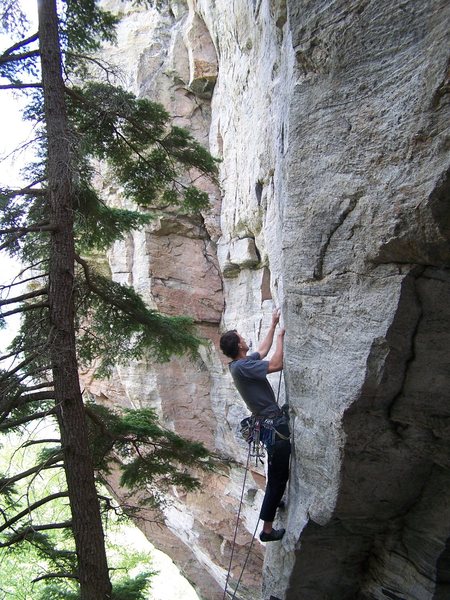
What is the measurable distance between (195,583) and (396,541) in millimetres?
9468

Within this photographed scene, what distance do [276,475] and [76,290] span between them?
2.81 meters

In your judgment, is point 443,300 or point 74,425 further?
point 74,425

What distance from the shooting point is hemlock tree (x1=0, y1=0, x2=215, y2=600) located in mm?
4930

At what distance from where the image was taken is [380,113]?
11.4ft

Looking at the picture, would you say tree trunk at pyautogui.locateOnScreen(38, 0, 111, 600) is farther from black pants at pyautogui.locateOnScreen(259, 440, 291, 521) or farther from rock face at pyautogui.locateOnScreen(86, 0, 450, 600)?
rock face at pyautogui.locateOnScreen(86, 0, 450, 600)

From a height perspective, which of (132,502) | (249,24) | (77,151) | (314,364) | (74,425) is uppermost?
(249,24)

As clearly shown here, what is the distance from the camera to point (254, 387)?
5.23 meters

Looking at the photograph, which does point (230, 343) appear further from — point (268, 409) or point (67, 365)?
point (67, 365)

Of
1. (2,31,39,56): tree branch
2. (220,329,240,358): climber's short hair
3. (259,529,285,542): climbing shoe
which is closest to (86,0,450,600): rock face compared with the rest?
(259,529,285,542): climbing shoe

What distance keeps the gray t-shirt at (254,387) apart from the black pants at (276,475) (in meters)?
0.33

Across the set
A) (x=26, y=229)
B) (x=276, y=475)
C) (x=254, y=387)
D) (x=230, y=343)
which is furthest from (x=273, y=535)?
(x=26, y=229)

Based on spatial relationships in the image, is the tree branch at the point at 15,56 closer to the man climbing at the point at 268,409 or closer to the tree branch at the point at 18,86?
the tree branch at the point at 18,86

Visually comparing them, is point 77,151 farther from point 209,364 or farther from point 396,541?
point 209,364

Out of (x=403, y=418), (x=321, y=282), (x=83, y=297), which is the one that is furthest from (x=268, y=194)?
(x=403, y=418)
